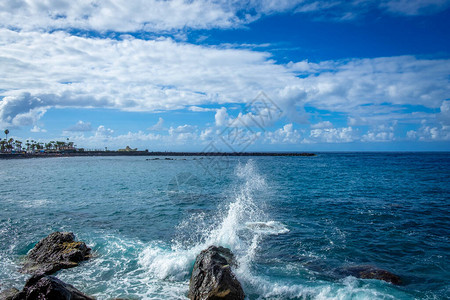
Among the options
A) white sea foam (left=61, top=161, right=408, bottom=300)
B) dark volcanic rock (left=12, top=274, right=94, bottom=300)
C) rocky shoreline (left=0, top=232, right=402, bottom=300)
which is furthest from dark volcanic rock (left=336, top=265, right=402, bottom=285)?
dark volcanic rock (left=12, top=274, right=94, bottom=300)

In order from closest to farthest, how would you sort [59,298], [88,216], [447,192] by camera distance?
[59,298] < [88,216] < [447,192]

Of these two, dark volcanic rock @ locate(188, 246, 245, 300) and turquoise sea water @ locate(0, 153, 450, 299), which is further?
turquoise sea water @ locate(0, 153, 450, 299)

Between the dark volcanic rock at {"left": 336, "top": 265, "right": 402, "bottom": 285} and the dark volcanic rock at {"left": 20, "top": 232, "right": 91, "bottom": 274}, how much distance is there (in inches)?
454

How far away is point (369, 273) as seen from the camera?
36.5 feet

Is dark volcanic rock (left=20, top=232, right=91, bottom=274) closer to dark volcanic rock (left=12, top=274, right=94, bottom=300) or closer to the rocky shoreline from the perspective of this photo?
the rocky shoreline

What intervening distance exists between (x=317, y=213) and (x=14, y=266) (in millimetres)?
18273

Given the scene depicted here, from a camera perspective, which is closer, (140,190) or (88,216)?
(88,216)

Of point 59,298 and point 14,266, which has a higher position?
point 59,298

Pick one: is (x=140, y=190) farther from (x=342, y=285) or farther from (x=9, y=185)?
(x=342, y=285)

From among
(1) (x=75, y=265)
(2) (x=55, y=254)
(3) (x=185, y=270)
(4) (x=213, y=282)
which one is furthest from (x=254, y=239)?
(2) (x=55, y=254)

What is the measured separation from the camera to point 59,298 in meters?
7.88

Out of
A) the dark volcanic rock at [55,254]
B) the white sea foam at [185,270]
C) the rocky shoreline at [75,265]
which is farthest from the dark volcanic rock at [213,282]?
the dark volcanic rock at [55,254]

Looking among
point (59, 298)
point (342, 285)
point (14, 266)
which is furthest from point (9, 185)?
point (342, 285)

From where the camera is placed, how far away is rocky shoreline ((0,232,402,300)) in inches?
316
